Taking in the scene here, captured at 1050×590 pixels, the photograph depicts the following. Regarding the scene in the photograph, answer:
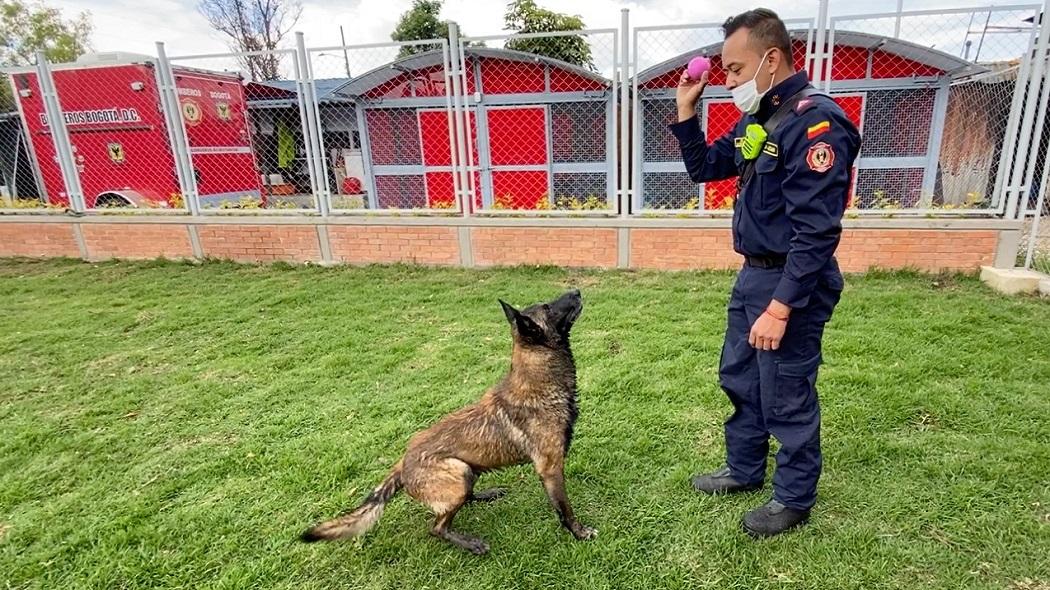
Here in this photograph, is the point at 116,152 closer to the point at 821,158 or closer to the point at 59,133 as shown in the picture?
the point at 59,133

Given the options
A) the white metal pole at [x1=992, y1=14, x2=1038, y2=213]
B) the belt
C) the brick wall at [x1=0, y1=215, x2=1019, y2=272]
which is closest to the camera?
the belt

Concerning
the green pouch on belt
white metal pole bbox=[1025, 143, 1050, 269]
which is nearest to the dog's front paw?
the green pouch on belt

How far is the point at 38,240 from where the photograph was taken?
7.99 meters

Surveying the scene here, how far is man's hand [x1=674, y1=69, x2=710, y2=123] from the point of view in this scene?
2.21m

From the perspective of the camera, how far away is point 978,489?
2369mm

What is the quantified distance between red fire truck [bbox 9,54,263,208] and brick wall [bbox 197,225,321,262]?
1.15 metres

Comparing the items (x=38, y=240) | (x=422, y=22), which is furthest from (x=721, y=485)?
(x=422, y=22)

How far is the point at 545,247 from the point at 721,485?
14.6ft

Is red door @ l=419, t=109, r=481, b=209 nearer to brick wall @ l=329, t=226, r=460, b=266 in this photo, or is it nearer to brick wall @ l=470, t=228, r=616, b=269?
brick wall @ l=329, t=226, r=460, b=266

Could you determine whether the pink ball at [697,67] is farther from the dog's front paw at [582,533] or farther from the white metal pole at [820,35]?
the white metal pole at [820,35]

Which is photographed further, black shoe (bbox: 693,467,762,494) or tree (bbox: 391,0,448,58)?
tree (bbox: 391,0,448,58)

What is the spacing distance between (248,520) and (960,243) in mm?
6815

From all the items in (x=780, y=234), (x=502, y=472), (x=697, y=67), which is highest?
(x=697, y=67)

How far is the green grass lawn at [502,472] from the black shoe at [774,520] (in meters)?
0.05
